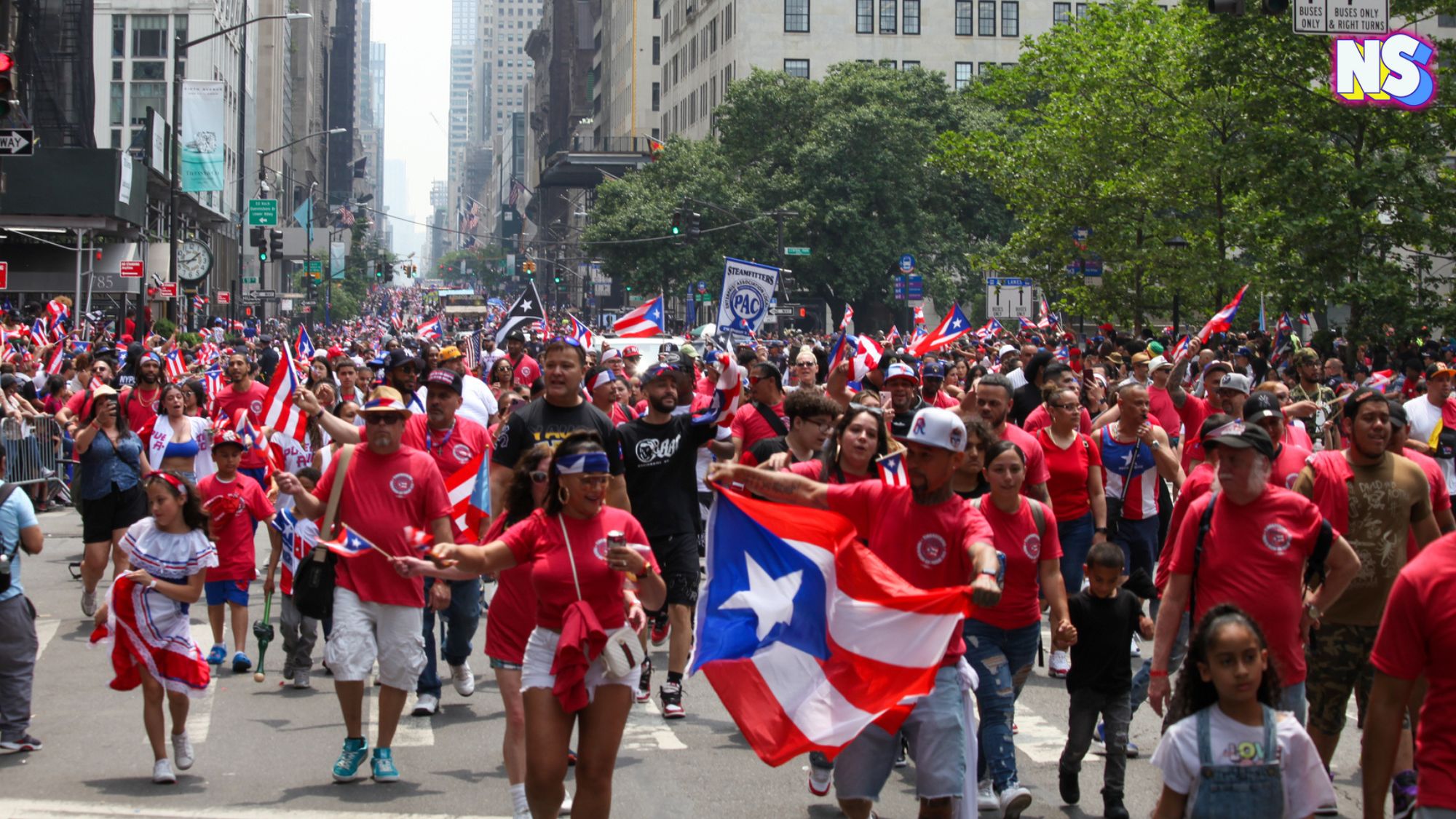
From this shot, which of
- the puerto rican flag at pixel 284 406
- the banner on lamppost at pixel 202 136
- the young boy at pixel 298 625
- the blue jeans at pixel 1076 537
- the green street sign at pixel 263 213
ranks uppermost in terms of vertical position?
the banner on lamppost at pixel 202 136

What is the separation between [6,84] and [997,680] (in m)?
11.1

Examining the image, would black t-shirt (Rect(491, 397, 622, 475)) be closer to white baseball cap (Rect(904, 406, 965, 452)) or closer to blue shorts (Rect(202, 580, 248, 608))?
blue shorts (Rect(202, 580, 248, 608))

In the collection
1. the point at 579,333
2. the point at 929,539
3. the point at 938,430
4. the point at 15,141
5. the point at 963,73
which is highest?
the point at 963,73

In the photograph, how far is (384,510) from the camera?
7562mm

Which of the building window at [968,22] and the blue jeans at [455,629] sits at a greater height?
the building window at [968,22]

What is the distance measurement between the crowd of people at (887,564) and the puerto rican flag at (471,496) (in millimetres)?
19

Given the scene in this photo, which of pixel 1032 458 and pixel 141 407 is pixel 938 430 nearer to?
pixel 1032 458

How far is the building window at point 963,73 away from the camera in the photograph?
259 ft

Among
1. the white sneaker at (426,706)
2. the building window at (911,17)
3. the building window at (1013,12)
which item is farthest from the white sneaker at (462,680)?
the building window at (1013,12)

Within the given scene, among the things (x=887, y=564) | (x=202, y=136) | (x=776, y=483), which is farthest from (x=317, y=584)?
(x=202, y=136)

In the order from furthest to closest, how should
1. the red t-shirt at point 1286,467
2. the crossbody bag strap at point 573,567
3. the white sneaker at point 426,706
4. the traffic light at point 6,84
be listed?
1. the traffic light at point 6,84
2. the white sneaker at point 426,706
3. the red t-shirt at point 1286,467
4. the crossbody bag strap at point 573,567

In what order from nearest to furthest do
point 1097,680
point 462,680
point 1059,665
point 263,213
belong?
point 1097,680
point 462,680
point 1059,665
point 263,213

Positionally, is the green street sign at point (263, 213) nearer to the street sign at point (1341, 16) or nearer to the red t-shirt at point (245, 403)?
the street sign at point (1341, 16)

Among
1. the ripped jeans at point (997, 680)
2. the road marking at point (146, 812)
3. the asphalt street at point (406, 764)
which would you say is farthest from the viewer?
the asphalt street at point (406, 764)
